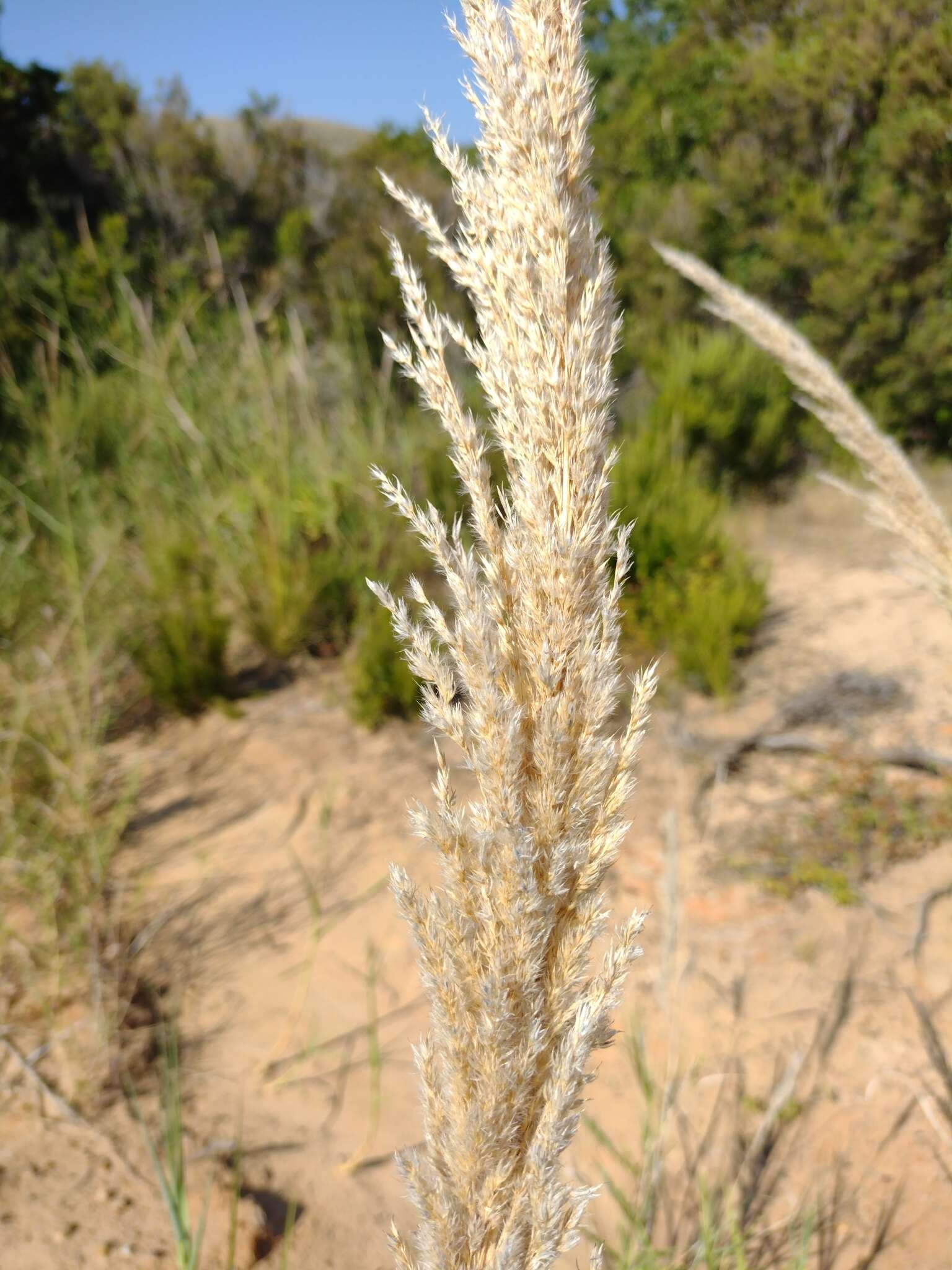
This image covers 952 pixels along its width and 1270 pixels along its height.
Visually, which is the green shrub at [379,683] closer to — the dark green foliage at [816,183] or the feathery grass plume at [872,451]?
the feathery grass plume at [872,451]

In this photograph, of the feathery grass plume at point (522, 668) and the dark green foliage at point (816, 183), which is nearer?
the feathery grass plume at point (522, 668)

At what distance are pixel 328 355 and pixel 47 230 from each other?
10.6ft

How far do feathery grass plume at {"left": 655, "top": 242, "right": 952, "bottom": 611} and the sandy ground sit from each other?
22.1 inches

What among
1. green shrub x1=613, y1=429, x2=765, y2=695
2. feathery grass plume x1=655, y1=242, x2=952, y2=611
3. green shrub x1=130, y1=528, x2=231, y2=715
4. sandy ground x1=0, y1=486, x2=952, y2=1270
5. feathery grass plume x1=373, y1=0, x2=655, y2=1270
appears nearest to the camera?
feathery grass plume x1=373, y1=0, x2=655, y2=1270

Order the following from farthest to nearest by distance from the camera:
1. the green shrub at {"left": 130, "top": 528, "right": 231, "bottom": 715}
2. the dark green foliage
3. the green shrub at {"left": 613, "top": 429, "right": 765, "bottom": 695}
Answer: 1. the dark green foliage
2. the green shrub at {"left": 613, "top": 429, "right": 765, "bottom": 695}
3. the green shrub at {"left": 130, "top": 528, "right": 231, "bottom": 715}

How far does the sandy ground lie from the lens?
1.92 meters

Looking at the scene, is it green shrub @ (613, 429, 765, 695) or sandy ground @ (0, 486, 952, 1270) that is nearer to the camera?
sandy ground @ (0, 486, 952, 1270)

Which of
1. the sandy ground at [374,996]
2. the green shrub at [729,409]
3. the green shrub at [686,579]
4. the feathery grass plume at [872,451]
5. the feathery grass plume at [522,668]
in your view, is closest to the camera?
the feathery grass plume at [522,668]

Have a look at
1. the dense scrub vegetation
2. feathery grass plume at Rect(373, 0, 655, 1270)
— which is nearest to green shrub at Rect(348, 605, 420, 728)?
the dense scrub vegetation

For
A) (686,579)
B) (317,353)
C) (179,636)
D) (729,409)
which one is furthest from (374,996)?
(317,353)

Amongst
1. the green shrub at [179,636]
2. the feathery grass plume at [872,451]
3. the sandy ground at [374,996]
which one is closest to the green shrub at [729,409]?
the sandy ground at [374,996]

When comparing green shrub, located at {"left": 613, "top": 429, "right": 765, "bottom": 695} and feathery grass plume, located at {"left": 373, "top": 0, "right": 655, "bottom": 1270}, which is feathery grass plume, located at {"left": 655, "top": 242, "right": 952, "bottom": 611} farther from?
green shrub, located at {"left": 613, "top": 429, "right": 765, "bottom": 695}

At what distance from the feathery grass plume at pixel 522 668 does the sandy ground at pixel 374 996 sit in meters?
0.67

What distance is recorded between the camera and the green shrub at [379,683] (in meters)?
3.91
